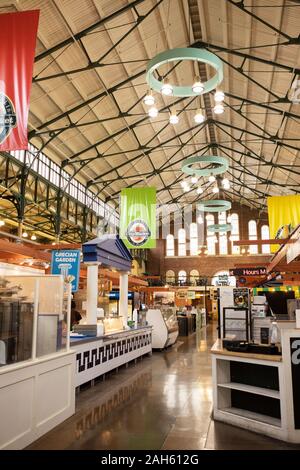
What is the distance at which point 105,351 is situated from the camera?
780 cm

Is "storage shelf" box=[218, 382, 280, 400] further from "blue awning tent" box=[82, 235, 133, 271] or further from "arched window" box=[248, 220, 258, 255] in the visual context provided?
"arched window" box=[248, 220, 258, 255]

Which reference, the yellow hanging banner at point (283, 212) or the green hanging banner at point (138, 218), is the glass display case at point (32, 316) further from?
the yellow hanging banner at point (283, 212)

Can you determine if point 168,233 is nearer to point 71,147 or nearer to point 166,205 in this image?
point 166,205

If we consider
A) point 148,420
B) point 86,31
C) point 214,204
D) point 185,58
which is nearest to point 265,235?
point 214,204

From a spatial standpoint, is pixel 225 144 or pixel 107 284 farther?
pixel 225 144

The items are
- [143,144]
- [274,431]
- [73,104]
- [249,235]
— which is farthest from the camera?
[249,235]

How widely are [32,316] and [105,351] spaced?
3.72 m

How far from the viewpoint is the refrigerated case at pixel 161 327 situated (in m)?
12.5

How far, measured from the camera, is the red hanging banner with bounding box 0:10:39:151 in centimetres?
521

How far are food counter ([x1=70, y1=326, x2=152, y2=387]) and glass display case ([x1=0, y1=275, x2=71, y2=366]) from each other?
2.38 ft

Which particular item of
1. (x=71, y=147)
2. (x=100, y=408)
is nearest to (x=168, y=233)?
(x=71, y=147)

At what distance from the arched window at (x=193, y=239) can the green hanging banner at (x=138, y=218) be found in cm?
2076

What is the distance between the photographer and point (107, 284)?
1428 centimetres

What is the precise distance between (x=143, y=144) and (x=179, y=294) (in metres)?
12.3
